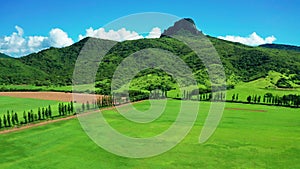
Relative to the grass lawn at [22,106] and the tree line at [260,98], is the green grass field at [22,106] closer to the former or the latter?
the grass lawn at [22,106]

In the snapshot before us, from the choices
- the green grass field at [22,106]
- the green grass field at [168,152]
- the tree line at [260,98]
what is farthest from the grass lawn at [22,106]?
the tree line at [260,98]

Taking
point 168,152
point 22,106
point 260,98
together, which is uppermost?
point 260,98

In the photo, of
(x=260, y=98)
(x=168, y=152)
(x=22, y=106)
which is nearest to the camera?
(x=168, y=152)

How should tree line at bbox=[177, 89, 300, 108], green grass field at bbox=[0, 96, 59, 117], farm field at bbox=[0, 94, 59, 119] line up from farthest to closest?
tree line at bbox=[177, 89, 300, 108] → farm field at bbox=[0, 94, 59, 119] → green grass field at bbox=[0, 96, 59, 117]

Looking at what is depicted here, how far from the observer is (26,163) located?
123ft

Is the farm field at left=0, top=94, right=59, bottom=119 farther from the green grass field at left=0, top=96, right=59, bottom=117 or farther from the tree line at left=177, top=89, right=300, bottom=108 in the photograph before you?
the tree line at left=177, top=89, right=300, bottom=108

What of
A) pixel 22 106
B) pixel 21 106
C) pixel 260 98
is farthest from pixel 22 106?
pixel 260 98

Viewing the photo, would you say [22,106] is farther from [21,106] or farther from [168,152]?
[168,152]

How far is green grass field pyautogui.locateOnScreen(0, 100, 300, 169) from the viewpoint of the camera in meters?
37.7

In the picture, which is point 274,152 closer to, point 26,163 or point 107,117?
point 26,163

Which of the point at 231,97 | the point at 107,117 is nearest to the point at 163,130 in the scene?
the point at 107,117

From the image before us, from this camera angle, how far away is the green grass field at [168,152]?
124 feet

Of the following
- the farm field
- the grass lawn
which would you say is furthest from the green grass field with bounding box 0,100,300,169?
the farm field

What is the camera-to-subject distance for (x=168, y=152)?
140 feet
